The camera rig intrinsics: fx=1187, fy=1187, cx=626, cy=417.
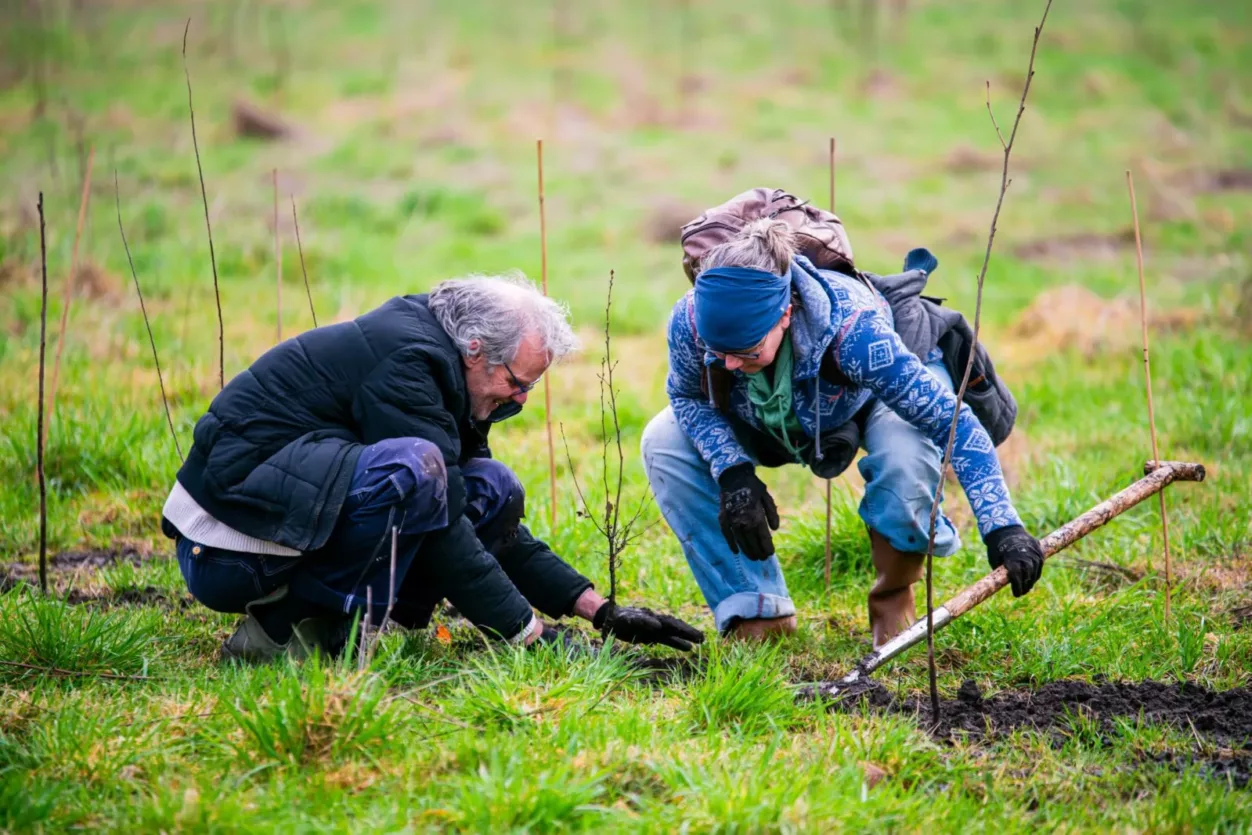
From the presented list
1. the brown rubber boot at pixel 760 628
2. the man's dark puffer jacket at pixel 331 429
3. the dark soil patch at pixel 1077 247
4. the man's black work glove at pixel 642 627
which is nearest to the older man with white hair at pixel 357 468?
the man's dark puffer jacket at pixel 331 429

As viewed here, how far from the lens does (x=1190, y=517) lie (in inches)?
190

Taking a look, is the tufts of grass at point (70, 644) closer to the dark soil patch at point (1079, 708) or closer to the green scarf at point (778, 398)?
the green scarf at point (778, 398)

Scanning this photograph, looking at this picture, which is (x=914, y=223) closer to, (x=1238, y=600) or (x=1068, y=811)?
(x=1238, y=600)

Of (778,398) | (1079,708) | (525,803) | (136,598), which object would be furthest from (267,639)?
(1079,708)

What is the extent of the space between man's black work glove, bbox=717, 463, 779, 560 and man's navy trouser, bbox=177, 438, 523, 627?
2.87 ft

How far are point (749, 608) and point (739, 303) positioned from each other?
1072 mm

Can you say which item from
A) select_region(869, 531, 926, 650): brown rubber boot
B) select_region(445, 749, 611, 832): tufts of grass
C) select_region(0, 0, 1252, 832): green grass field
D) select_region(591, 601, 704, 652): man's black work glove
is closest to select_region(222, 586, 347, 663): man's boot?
select_region(0, 0, 1252, 832): green grass field

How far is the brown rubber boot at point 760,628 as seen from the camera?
3.85 meters

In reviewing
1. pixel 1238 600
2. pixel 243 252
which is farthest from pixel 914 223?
pixel 1238 600

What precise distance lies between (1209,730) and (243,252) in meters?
7.56

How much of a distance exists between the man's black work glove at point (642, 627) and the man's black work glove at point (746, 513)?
31 centimetres

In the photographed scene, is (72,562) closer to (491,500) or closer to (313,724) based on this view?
(491,500)

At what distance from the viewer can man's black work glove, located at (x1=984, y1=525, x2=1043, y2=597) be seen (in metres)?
3.23

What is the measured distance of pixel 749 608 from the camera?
12.6 feet
